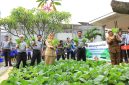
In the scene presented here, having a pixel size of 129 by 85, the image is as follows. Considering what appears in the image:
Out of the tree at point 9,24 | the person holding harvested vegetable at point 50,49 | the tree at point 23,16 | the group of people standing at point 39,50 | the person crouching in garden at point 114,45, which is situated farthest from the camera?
the tree at point 9,24

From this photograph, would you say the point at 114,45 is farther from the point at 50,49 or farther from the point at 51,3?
the point at 51,3

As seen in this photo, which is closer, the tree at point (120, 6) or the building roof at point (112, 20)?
the tree at point (120, 6)

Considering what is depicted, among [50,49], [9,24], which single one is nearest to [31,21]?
[9,24]

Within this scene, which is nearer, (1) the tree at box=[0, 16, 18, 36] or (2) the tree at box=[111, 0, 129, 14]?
(2) the tree at box=[111, 0, 129, 14]

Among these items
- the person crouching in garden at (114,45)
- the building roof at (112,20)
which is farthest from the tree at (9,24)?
the person crouching in garden at (114,45)

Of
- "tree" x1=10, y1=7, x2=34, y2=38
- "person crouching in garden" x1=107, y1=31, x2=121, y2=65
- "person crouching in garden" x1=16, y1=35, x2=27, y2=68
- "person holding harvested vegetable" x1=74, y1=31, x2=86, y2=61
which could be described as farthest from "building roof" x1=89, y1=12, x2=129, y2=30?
"tree" x1=10, y1=7, x2=34, y2=38

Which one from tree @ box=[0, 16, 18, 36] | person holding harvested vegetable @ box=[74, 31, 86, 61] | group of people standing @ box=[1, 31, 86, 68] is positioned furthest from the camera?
tree @ box=[0, 16, 18, 36]

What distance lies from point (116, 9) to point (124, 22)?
880 inches

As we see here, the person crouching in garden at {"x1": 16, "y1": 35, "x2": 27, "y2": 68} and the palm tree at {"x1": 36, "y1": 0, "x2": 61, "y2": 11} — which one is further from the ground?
the palm tree at {"x1": 36, "y1": 0, "x2": 61, "y2": 11}

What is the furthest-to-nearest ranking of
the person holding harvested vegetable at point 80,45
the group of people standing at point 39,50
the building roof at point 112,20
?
the building roof at point 112,20, the person holding harvested vegetable at point 80,45, the group of people standing at point 39,50

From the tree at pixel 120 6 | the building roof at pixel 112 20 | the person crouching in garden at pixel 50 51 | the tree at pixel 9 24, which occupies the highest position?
the tree at pixel 9 24

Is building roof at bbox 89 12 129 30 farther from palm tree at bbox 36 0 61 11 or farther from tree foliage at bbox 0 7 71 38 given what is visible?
tree foliage at bbox 0 7 71 38

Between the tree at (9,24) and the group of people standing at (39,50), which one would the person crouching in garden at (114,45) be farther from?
the tree at (9,24)

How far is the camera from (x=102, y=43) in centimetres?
1794
